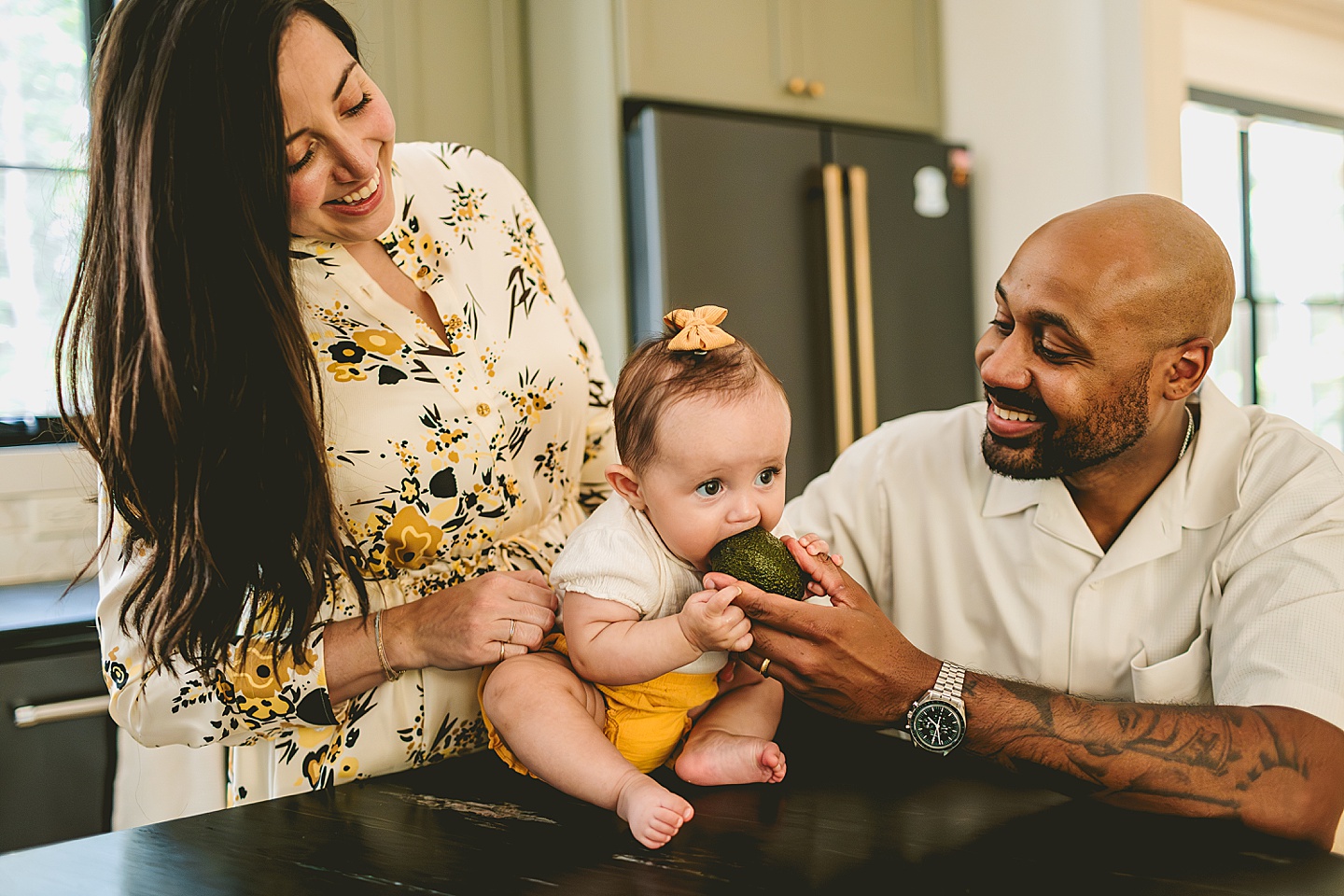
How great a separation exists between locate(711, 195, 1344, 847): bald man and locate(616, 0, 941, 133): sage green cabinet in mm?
1601

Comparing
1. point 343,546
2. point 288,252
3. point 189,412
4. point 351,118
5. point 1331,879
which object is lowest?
point 1331,879

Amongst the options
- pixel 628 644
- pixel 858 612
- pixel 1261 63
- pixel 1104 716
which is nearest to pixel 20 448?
pixel 628 644

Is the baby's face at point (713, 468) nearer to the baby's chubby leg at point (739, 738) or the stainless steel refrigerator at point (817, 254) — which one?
the baby's chubby leg at point (739, 738)

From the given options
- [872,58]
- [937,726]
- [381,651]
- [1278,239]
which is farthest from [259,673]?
[1278,239]

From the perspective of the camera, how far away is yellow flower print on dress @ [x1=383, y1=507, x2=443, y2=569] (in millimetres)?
1225

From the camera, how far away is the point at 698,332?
1.12m

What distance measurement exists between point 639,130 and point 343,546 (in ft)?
6.27

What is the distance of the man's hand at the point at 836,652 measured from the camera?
3.57 ft

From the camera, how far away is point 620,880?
0.80m

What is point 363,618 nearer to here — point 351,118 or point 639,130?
point 351,118

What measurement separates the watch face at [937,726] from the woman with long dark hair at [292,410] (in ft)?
1.42

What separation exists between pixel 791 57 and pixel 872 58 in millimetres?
386

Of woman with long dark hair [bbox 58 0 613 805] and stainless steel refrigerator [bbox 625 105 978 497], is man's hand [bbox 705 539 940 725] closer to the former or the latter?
woman with long dark hair [bbox 58 0 613 805]

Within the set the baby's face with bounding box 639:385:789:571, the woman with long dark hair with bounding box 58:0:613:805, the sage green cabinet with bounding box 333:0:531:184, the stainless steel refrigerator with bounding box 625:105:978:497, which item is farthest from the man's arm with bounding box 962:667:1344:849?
the sage green cabinet with bounding box 333:0:531:184
